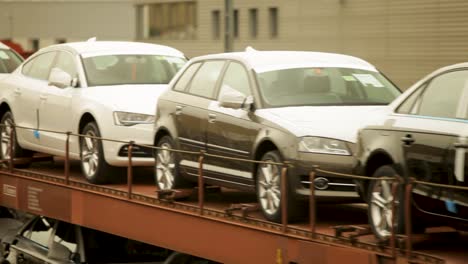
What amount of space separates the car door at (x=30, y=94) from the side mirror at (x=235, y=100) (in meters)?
4.79

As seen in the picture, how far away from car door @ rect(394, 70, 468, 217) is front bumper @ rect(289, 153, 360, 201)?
3.54ft

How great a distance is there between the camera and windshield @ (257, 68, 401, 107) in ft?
35.1

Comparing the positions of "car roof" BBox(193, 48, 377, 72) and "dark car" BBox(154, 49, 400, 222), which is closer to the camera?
"dark car" BBox(154, 49, 400, 222)

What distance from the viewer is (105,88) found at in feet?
45.7

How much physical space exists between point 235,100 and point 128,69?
4210 millimetres

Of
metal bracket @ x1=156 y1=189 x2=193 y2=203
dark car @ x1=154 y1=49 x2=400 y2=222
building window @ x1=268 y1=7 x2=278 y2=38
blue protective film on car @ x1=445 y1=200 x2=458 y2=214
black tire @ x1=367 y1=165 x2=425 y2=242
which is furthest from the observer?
building window @ x1=268 y1=7 x2=278 y2=38

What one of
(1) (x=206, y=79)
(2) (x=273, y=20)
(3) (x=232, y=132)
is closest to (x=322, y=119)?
(3) (x=232, y=132)

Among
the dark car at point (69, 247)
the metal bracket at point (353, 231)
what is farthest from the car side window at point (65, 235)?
the metal bracket at point (353, 231)

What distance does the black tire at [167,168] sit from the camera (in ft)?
38.4

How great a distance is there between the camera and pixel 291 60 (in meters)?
11.3

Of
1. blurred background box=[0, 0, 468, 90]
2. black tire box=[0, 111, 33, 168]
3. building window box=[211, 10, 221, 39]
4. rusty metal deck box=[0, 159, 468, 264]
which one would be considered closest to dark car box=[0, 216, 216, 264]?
rusty metal deck box=[0, 159, 468, 264]

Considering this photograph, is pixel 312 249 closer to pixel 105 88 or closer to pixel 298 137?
pixel 298 137

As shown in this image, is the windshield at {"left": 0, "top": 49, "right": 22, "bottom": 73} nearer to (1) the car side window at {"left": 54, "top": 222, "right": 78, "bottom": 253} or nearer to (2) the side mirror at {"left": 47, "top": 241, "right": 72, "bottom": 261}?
(1) the car side window at {"left": 54, "top": 222, "right": 78, "bottom": 253}

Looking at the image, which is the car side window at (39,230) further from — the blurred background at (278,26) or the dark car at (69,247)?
the blurred background at (278,26)
